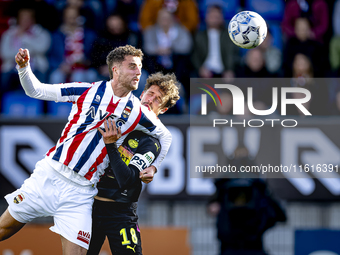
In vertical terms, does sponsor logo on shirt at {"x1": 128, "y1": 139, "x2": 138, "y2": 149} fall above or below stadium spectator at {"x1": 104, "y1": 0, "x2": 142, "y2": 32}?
below

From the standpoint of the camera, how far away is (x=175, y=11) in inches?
403

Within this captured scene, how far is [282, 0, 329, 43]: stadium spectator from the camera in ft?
33.6

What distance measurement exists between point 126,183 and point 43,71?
4884 mm

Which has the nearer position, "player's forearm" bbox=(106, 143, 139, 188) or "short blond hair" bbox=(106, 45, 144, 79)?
"player's forearm" bbox=(106, 143, 139, 188)

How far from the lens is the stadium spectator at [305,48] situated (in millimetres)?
A: 9600

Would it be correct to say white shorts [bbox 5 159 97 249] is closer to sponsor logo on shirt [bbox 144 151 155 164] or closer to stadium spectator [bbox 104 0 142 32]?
sponsor logo on shirt [bbox 144 151 155 164]

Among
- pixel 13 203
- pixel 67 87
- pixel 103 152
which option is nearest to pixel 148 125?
pixel 103 152

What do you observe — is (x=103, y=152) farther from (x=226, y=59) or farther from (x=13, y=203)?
(x=226, y=59)

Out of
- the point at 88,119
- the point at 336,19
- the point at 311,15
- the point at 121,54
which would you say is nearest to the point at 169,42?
the point at 311,15

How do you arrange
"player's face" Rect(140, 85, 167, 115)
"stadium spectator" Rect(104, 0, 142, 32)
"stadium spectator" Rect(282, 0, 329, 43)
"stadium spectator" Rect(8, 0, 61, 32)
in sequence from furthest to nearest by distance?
→ "stadium spectator" Rect(282, 0, 329, 43)
"stadium spectator" Rect(8, 0, 61, 32)
"stadium spectator" Rect(104, 0, 142, 32)
"player's face" Rect(140, 85, 167, 115)

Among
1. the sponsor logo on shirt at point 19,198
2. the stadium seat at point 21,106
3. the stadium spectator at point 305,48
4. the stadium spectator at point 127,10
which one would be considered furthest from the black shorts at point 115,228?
the stadium spectator at point 305,48

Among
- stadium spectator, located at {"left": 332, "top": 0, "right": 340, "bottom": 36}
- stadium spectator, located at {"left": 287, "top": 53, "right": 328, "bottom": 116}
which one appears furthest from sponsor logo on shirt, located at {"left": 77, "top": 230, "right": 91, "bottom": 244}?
stadium spectator, located at {"left": 332, "top": 0, "right": 340, "bottom": 36}

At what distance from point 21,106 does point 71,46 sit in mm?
1561

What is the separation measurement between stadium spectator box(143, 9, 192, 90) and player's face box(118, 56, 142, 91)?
3785mm
